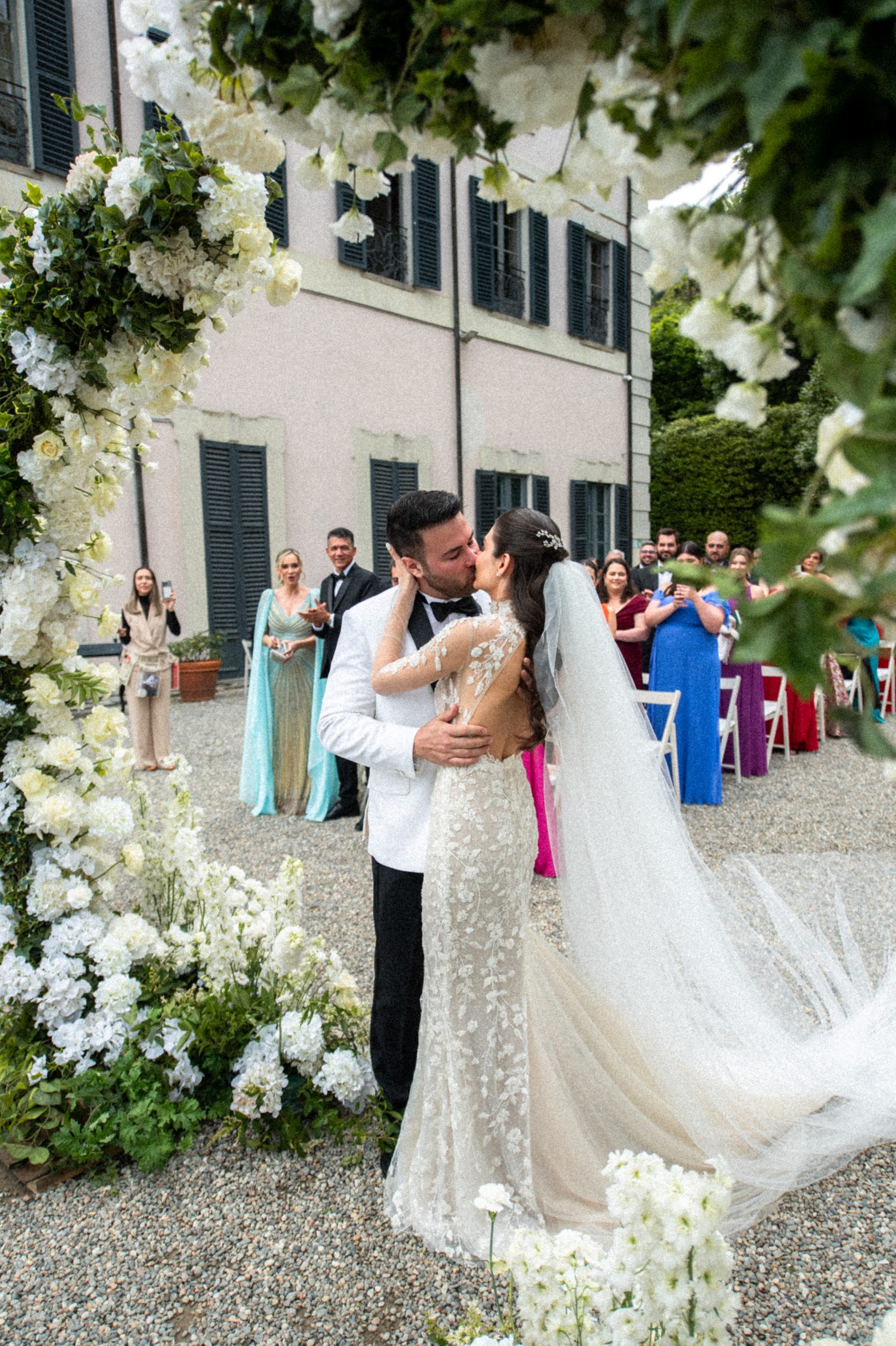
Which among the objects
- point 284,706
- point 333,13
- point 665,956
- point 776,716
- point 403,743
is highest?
point 333,13

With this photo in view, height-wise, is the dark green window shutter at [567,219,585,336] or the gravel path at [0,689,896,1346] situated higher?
the dark green window shutter at [567,219,585,336]

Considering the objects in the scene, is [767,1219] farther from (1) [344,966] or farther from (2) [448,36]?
(2) [448,36]

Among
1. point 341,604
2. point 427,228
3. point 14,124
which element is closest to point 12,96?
point 14,124

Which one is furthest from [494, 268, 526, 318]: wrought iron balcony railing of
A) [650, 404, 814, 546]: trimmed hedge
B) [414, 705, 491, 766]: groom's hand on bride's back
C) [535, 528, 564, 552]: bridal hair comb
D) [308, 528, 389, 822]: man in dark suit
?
[414, 705, 491, 766]: groom's hand on bride's back

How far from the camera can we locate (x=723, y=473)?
24266 millimetres

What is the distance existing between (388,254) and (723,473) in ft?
46.4

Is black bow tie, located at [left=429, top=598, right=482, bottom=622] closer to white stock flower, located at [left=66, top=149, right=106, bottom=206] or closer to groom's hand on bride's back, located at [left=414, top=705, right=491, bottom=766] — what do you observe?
groom's hand on bride's back, located at [left=414, top=705, right=491, bottom=766]

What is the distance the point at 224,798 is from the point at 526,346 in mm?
9632

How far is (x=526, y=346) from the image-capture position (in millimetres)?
14406

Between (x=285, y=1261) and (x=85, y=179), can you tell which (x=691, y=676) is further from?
(x=85, y=179)

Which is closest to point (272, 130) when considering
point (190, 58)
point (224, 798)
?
point (190, 58)

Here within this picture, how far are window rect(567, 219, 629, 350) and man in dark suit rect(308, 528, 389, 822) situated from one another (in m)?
9.81

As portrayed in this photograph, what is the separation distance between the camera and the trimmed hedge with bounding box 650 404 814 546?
23.6 m

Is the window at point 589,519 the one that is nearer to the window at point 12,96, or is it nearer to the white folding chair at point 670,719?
the white folding chair at point 670,719
